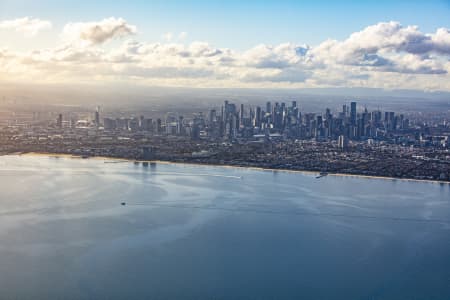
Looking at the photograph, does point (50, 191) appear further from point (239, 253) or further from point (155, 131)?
point (155, 131)

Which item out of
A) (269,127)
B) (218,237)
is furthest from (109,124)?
(218,237)

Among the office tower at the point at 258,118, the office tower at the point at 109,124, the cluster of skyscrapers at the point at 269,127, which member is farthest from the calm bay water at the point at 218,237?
the office tower at the point at 258,118

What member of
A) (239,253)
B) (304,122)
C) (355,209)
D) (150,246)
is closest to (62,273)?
(150,246)

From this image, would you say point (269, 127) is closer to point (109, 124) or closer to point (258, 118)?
point (258, 118)

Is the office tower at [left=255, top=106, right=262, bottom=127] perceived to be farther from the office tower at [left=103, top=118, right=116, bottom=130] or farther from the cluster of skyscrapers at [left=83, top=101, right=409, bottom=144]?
the office tower at [left=103, top=118, right=116, bottom=130]

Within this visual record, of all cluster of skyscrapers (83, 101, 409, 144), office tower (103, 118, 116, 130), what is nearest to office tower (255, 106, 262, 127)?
cluster of skyscrapers (83, 101, 409, 144)

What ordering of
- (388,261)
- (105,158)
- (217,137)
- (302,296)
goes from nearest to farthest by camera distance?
(302,296) → (388,261) → (105,158) → (217,137)

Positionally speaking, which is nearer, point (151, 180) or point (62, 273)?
point (62, 273)

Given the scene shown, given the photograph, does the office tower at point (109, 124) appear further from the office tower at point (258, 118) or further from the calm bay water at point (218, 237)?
the calm bay water at point (218, 237)
